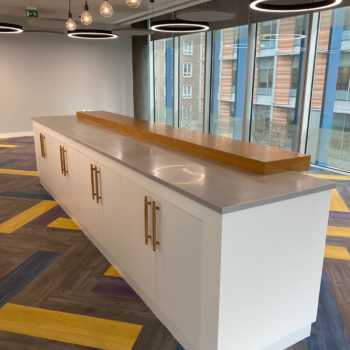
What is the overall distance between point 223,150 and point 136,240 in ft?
2.73

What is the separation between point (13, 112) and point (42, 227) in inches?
259

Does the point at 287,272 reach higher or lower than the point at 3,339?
higher

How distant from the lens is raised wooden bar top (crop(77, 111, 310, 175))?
6.97 ft

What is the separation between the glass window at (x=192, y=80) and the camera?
26.2 ft

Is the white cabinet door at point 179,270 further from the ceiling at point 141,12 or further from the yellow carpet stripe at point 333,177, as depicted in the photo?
the ceiling at point 141,12

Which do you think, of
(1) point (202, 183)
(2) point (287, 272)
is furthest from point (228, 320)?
(1) point (202, 183)

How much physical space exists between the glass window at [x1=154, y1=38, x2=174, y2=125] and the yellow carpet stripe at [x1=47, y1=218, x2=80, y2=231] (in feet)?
20.0

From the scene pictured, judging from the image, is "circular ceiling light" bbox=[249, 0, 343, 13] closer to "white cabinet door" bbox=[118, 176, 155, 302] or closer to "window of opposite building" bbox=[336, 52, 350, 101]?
"white cabinet door" bbox=[118, 176, 155, 302]

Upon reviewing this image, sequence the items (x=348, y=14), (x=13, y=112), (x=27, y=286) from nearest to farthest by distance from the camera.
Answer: (x=27, y=286), (x=348, y=14), (x=13, y=112)

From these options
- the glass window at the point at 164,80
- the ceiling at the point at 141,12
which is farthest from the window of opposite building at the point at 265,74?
the glass window at the point at 164,80

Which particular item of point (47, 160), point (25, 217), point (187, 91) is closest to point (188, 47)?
point (187, 91)

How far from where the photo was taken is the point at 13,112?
919cm

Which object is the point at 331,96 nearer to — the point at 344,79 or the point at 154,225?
the point at 344,79

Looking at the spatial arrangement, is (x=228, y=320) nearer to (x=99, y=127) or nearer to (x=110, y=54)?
(x=99, y=127)
